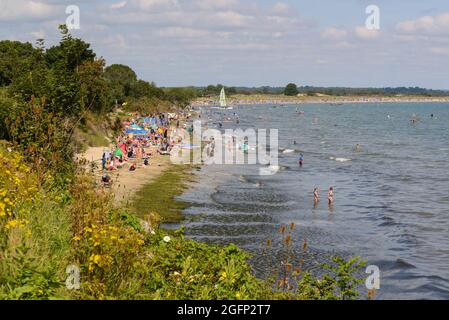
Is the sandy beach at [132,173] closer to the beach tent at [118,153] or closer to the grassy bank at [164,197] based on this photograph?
the grassy bank at [164,197]

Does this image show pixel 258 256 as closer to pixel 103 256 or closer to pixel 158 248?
pixel 158 248

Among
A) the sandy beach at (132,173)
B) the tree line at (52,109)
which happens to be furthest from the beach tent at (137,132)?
the tree line at (52,109)

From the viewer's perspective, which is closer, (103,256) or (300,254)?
(103,256)

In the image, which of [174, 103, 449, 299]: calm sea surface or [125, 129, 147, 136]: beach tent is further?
[125, 129, 147, 136]: beach tent

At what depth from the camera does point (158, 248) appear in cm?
1052

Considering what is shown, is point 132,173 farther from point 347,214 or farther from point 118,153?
point 347,214

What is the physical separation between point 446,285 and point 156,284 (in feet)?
46.0

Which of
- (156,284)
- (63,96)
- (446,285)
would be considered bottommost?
(446,285)

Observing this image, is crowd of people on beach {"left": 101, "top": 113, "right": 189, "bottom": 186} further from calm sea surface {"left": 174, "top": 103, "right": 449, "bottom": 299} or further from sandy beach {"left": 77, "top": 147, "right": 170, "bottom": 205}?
calm sea surface {"left": 174, "top": 103, "right": 449, "bottom": 299}

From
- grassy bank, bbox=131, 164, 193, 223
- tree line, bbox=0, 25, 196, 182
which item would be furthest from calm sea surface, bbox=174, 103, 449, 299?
tree line, bbox=0, 25, 196, 182

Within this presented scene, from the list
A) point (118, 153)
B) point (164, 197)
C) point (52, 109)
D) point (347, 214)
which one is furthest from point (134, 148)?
point (52, 109)

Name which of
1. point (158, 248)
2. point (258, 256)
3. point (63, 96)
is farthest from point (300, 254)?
point (158, 248)

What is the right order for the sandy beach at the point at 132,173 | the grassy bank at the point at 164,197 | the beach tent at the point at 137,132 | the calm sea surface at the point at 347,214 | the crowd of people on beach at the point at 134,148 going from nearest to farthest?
the calm sea surface at the point at 347,214 → the grassy bank at the point at 164,197 → the sandy beach at the point at 132,173 → the crowd of people on beach at the point at 134,148 → the beach tent at the point at 137,132

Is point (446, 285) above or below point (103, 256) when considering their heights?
below
